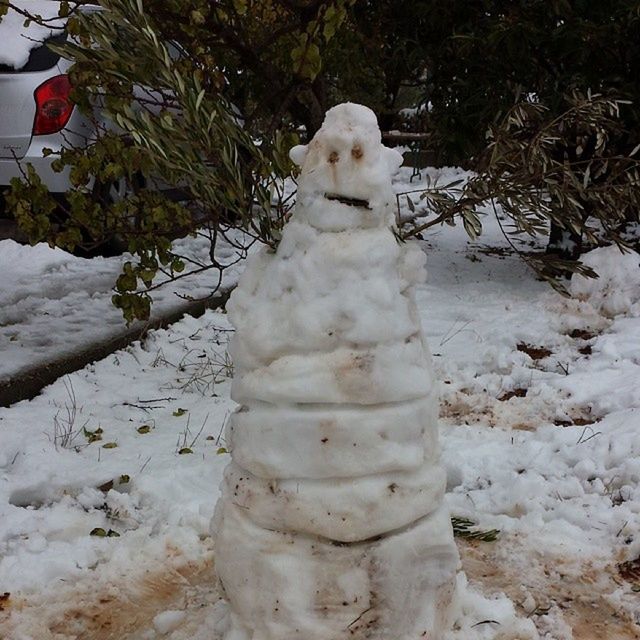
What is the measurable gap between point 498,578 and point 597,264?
3584 millimetres

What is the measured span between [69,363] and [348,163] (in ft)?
9.12

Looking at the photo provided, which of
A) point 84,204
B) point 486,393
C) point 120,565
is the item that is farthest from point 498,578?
point 84,204

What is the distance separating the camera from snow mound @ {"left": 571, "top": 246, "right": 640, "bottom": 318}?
552 centimetres

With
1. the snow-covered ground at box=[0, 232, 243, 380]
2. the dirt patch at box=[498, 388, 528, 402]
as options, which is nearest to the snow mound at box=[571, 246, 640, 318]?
the dirt patch at box=[498, 388, 528, 402]

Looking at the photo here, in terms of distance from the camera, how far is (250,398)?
2.06 metres

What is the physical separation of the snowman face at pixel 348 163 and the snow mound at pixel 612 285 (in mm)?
3892

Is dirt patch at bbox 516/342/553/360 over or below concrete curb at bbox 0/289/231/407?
below

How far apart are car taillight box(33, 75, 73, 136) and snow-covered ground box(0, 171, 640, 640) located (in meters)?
1.42

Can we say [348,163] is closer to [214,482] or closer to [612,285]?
[214,482]

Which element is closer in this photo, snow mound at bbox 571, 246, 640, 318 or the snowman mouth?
the snowman mouth

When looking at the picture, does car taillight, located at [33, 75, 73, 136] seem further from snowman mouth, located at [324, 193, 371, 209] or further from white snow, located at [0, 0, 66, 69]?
snowman mouth, located at [324, 193, 371, 209]

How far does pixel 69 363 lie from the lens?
4289mm

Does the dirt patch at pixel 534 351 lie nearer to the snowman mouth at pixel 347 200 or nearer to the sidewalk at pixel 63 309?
the sidewalk at pixel 63 309

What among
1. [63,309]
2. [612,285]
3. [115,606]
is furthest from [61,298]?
[612,285]
